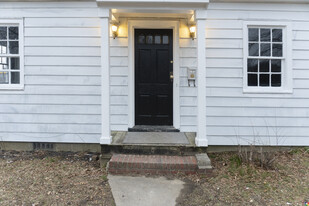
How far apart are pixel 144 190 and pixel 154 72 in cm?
262

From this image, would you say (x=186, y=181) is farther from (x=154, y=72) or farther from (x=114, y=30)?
(x=114, y=30)

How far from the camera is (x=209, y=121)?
449cm

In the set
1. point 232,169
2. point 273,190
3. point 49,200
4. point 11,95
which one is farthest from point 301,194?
point 11,95

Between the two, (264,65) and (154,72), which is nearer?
(264,65)

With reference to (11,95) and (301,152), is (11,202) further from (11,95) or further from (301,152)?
(301,152)

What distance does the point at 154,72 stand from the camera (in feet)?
15.9

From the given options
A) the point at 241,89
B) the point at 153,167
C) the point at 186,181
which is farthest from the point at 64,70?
the point at 241,89

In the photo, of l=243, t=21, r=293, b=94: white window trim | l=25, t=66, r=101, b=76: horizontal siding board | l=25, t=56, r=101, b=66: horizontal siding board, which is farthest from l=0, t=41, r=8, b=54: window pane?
l=243, t=21, r=293, b=94: white window trim

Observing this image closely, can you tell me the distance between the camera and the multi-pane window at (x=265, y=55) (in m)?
4.48

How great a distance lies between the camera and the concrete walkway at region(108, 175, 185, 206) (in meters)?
2.79

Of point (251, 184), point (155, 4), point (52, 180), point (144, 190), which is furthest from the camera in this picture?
point (155, 4)

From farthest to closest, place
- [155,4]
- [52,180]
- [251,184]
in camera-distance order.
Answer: [155,4]
[52,180]
[251,184]

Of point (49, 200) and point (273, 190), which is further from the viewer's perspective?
point (273, 190)

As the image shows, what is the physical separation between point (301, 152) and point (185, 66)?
9.49ft
